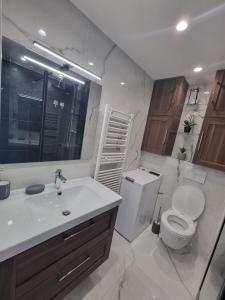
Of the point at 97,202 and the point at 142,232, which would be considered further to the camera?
the point at 142,232

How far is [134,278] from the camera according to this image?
4.92 ft

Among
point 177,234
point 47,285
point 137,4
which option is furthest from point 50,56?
point 177,234

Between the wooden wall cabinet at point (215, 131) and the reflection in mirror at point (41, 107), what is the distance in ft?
4.38

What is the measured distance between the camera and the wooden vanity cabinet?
0.73 metres

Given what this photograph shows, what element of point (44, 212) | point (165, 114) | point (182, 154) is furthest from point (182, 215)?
point (44, 212)

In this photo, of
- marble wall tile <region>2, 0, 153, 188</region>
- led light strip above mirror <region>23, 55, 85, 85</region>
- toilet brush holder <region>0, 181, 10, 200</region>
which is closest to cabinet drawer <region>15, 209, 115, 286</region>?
toilet brush holder <region>0, 181, 10, 200</region>

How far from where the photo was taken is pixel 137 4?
1021 mm

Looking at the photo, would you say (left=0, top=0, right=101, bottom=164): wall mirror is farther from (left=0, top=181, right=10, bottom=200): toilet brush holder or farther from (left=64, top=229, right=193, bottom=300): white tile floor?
(left=64, top=229, right=193, bottom=300): white tile floor

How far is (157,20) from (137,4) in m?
0.21

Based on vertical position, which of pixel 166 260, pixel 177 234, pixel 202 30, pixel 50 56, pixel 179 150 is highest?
pixel 202 30

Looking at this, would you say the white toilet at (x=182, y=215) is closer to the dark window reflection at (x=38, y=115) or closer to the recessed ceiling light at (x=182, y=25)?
the dark window reflection at (x=38, y=115)

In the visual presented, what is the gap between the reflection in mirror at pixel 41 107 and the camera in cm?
94

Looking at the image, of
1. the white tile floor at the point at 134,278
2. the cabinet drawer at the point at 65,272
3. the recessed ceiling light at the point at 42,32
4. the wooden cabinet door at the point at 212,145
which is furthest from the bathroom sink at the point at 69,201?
the wooden cabinet door at the point at 212,145

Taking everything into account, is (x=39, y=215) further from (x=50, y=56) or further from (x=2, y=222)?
(x=50, y=56)
